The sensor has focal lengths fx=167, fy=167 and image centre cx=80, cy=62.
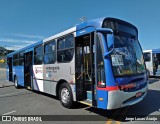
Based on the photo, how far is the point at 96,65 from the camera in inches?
199

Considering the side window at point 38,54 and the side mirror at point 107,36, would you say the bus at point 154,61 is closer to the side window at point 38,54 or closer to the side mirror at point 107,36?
the side window at point 38,54

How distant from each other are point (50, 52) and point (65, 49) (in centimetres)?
141

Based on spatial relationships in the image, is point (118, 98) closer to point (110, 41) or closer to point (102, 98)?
point (102, 98)

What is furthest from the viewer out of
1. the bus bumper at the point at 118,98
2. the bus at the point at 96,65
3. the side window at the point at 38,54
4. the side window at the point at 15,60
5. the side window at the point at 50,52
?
the side window at the point at 15,60

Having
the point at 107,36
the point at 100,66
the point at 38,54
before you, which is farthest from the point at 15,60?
the point at 107,36

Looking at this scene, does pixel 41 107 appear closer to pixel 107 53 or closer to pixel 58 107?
pixel 58 107

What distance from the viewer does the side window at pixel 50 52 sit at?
7592mm

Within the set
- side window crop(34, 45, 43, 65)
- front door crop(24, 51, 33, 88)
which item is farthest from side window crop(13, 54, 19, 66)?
side window crop(34, 45, 43, 65)

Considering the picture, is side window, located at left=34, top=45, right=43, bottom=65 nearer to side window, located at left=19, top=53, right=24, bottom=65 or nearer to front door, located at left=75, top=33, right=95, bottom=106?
side window, located at left=19, top=53, right=24, bottom=65

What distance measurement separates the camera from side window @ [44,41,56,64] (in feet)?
24.9

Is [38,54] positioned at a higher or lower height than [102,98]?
higher

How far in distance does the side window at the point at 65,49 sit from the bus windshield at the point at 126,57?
1.86 metres

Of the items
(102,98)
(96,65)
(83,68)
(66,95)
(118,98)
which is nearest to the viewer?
(118,98)

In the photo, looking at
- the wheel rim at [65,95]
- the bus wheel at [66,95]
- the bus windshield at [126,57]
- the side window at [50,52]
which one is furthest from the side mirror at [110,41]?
the side window at [50,52]
